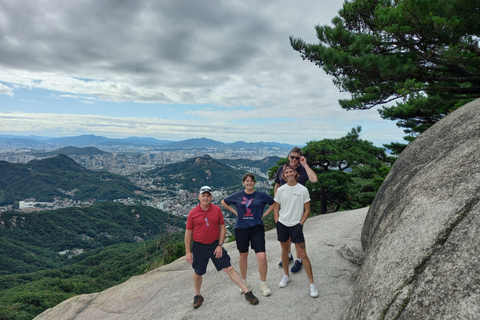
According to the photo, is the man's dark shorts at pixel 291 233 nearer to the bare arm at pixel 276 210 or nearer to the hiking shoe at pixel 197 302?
the bare arm at pixel 276 210

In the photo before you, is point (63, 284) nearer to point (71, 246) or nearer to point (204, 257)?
point (204, 257)

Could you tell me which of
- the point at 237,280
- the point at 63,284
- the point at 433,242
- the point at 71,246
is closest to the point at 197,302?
the point at 237,280

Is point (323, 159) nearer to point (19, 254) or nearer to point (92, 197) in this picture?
point (19, 254)

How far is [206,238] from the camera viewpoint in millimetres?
4023

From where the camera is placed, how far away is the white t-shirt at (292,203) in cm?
388

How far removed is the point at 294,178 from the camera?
3.97 m

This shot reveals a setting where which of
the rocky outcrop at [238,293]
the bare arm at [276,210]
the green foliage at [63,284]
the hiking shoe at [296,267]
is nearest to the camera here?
the rocky outcrop at [238,293]

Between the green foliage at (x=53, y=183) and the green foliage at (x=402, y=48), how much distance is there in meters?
138

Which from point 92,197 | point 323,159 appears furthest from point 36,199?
point 323,159

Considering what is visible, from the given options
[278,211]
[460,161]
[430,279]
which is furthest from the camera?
[278,211]

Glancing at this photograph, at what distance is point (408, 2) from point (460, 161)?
14.1 feet

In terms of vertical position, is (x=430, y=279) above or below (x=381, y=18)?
below

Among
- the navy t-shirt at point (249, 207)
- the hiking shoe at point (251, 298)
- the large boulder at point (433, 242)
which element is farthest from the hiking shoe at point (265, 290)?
the large boulder at point (433, 242)

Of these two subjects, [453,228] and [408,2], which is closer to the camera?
[453,228]
